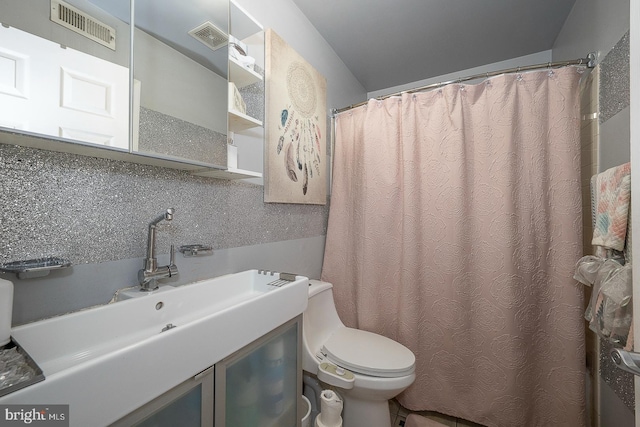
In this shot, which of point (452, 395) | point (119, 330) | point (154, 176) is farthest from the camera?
point (452, 395)

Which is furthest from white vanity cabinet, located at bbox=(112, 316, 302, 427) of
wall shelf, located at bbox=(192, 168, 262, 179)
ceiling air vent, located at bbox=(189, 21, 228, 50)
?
ceiling air vent, located at bbox=(189, 21, 228, 50)

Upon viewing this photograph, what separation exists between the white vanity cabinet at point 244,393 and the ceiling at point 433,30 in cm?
176

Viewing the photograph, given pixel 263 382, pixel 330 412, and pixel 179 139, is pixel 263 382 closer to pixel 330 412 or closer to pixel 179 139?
pixel 330 412

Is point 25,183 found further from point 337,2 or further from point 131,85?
point 337,2

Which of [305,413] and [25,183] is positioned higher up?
[25,183]

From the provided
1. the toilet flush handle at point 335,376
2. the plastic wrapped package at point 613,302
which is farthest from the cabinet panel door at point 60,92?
the plastic wrapped package at point 613,302

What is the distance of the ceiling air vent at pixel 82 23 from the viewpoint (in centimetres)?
66

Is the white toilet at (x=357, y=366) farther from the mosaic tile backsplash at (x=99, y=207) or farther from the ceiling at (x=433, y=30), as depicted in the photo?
the ceiling at (x=433, y=30)

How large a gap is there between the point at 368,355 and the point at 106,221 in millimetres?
1243

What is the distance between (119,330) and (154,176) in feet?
1.61

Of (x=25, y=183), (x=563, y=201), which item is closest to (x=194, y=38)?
(x=25, y=183)

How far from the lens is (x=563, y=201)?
1246mm

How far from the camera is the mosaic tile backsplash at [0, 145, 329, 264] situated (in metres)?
0.63

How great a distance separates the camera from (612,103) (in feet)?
3.50
